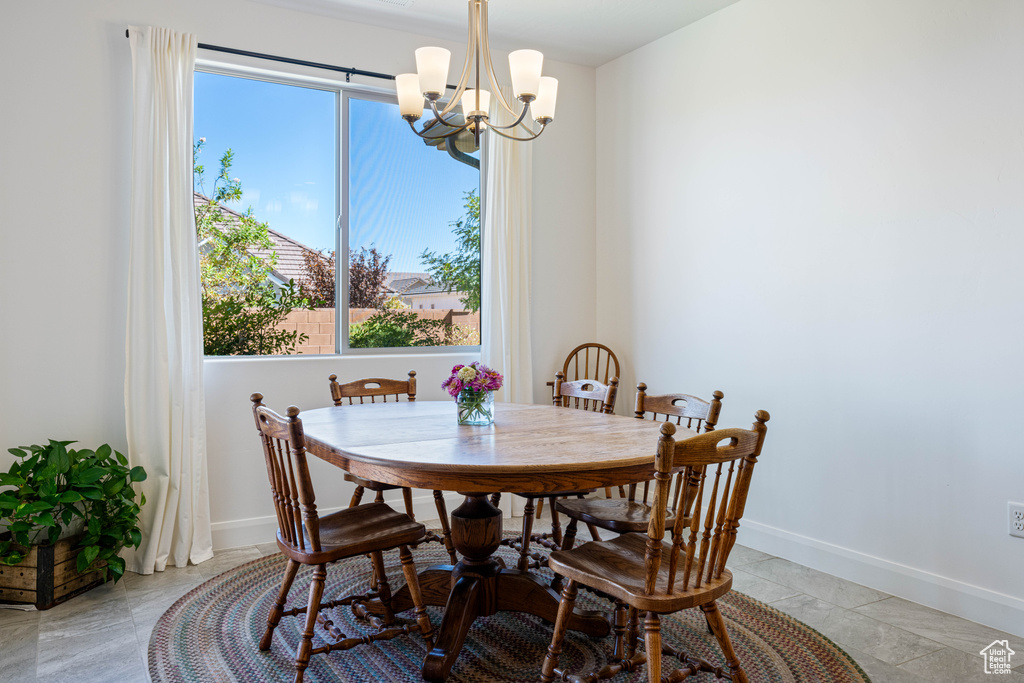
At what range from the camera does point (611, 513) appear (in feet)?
8.23

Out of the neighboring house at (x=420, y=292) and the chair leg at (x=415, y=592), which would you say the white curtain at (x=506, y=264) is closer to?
the neighboring house at (x=420, y=292)

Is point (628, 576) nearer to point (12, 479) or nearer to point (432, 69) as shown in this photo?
point (432, 69)

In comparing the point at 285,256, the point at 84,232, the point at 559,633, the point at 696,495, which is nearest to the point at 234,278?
the point at 285,256

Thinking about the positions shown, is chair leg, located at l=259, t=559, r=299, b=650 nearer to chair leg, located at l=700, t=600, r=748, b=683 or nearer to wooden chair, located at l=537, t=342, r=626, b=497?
chair leg, located at l=700, t=600, r=748, b=683

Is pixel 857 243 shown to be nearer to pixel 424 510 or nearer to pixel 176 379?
pixel 424 510

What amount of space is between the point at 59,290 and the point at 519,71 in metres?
2.21

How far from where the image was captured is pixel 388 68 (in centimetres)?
389

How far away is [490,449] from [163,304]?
1927mm

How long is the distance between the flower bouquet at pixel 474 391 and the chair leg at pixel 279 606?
0.72 m

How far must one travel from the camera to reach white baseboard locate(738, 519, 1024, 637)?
2.58 metres

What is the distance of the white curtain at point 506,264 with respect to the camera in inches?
163

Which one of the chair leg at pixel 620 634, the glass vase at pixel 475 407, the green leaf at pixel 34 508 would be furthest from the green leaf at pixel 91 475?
the chair leg at pixel 620 634

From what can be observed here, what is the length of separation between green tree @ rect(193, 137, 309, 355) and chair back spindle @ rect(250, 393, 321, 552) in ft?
4.61

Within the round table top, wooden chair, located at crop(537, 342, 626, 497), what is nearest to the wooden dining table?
the round table top
